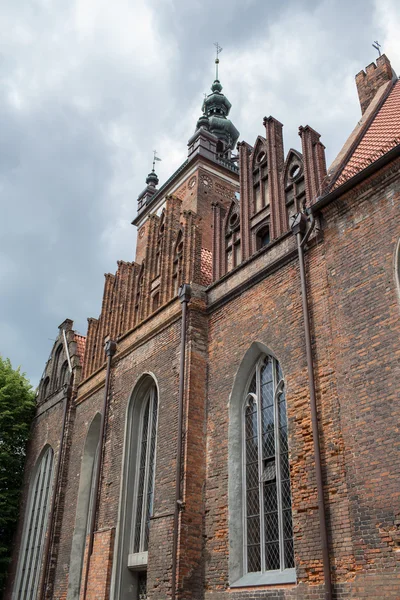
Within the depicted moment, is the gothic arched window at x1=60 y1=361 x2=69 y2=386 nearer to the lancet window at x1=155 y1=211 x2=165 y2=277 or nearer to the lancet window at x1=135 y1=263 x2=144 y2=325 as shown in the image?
the lancet window at x1=135 y1=263 x2=144 y2=325

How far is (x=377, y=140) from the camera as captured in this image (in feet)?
35.2

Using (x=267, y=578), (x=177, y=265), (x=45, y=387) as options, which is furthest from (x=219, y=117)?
(x=267, y=578)

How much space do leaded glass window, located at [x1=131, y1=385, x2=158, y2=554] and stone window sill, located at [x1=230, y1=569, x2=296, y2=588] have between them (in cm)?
329

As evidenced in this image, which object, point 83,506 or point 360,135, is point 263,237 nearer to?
point 360,135

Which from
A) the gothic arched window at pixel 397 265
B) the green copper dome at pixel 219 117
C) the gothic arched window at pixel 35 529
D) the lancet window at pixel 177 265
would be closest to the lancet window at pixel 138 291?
the lancet window at pixel 177 265

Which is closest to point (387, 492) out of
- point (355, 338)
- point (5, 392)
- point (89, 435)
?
point (355, 338)

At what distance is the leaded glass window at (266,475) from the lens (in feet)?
29.9

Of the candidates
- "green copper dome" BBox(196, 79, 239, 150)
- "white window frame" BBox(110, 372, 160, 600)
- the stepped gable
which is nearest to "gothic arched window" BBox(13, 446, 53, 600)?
"white window frame" BBox(110, 372, 160, 600)

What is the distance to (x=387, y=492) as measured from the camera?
7.20m

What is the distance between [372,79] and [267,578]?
10.6 metres

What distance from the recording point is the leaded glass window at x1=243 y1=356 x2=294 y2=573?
29.9 feet

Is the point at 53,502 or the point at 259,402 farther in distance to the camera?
the point at 53,502

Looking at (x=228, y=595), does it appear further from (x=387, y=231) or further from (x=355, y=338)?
(x=387, y=231)

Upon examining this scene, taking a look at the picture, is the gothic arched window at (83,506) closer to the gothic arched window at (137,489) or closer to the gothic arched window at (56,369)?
the gothic arched window at (137,489)
